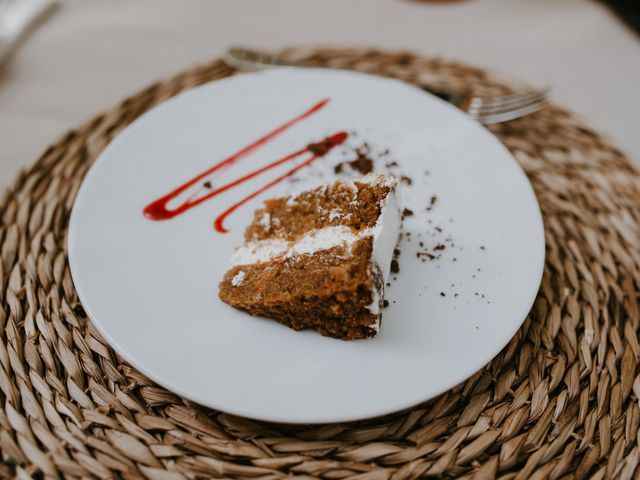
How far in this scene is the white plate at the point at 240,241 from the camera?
1652 mm

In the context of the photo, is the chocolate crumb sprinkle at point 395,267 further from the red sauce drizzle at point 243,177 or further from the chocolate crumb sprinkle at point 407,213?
the red sauce drizzle at point 243,177

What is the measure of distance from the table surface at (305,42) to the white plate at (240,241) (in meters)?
0.93

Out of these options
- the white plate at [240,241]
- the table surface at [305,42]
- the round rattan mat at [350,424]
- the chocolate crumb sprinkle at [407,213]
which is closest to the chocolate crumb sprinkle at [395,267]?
the white plate at [240,241]

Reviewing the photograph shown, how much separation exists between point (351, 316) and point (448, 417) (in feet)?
1.42

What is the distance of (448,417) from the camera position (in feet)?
5.87

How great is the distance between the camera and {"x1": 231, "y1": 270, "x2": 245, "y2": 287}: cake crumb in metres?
1.87

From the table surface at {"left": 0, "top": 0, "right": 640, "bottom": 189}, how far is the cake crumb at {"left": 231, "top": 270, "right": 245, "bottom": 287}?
1.50m

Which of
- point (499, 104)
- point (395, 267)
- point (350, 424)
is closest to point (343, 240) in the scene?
point (395, 267)

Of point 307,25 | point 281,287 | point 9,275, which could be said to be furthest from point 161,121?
point 307,25

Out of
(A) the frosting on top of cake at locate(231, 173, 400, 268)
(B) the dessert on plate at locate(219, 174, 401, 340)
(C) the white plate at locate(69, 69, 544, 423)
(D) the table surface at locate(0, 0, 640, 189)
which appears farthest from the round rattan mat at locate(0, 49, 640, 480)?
(D) the table surface at locate(0, 0, 640, 189)

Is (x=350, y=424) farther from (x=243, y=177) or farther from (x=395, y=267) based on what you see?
(x=243, y=177)

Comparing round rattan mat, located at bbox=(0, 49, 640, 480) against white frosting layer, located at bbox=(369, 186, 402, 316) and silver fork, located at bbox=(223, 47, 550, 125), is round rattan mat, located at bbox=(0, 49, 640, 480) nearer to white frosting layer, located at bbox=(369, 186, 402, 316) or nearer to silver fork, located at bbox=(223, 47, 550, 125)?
white frosting layer, located at bbox=(369, 186, 402, 316)

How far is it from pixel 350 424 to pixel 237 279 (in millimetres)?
559

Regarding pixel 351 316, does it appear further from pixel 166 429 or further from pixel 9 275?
pixel 9 275
